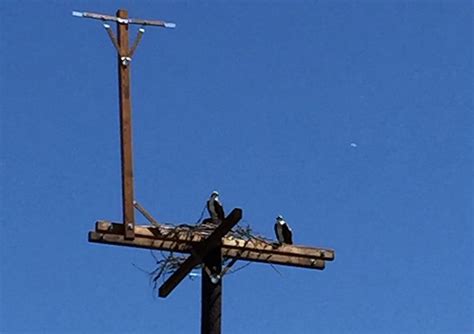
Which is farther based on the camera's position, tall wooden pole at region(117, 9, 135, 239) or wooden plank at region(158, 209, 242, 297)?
tall wooden pole at region(117, 9, 135, 239)

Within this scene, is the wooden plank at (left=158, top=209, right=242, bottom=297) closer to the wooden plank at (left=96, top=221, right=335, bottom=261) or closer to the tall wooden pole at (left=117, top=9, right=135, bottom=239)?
the wooden plank at (left=96, top=221, right=335, bottom=261)

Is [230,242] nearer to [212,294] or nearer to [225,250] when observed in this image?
[225,250]

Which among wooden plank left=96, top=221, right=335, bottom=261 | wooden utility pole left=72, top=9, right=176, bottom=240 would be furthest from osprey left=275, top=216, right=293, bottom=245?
wooden utility pole left=72, top=9, right=176, bottom=240

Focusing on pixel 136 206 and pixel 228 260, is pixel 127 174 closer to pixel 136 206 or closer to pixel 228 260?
pixel 136 206

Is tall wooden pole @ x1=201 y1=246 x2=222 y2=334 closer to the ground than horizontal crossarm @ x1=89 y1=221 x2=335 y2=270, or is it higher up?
closer to the ground

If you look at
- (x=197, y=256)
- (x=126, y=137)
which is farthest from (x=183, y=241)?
(x=126, y=137)

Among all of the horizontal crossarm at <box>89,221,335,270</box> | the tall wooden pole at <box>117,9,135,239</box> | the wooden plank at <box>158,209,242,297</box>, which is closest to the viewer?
the wooden plank at <box>158,209,242,297</box>

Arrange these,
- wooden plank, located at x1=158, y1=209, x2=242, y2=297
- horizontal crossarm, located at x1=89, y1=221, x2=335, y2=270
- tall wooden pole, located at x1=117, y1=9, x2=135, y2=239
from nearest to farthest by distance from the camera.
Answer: wooden plank, located at x1=158, y1=209, x2=242, y2=297 → horizontal crossarm, located at x1=89, y1=221, x2=335, y2=270 → tall wooden pole, located at x1=117, y1=9, x2=135, y2=239

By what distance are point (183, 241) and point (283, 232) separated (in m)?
1.04

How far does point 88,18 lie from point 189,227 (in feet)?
5.47

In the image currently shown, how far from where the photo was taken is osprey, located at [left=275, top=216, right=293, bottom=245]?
31.2 ft

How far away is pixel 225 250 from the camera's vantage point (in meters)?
8.95

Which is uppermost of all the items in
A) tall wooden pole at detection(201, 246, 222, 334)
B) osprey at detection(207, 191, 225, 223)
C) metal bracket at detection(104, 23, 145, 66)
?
metal bracket at detection(104, 23, 145, 66)

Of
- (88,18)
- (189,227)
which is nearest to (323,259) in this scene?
(189,227)
